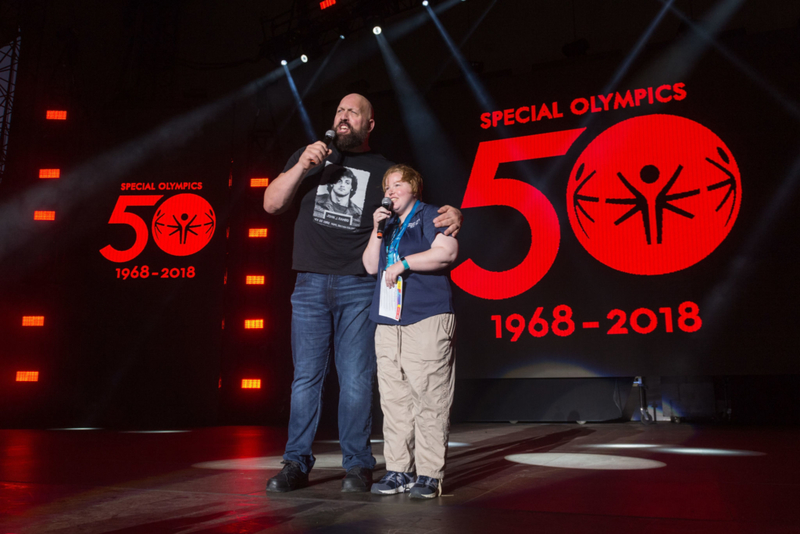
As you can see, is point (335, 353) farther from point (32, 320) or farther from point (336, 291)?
point (32, 320)

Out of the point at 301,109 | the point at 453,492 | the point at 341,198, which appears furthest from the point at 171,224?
the point at 453,492

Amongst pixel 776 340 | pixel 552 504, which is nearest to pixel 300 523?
pixel 552 504

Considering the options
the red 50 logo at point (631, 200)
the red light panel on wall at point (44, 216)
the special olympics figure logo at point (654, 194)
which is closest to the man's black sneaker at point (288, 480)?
the red 50 logo at point (631, 200)

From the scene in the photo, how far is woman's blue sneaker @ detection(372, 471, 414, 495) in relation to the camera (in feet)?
5.70

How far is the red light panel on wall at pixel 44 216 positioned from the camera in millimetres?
6258

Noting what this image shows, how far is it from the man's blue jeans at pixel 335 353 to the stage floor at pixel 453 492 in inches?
8.2

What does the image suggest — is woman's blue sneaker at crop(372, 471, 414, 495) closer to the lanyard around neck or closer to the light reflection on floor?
the lanyard around neck

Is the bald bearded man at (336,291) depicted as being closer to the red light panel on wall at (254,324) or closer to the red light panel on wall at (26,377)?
the red light panel on wall at (254,324)

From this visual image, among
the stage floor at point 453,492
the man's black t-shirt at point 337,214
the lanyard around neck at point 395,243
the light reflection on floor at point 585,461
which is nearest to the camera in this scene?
the stage floor at point 453,492

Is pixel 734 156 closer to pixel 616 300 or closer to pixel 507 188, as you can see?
pixel 616 300

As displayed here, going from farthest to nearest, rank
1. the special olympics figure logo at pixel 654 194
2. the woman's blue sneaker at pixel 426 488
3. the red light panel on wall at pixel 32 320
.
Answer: the red light panel on wall at pixel 32 320, the special olympics figure logo at pixel 654 194, the woman's blue sneaker at pixel 426 488

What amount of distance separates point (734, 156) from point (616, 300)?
4.99ft

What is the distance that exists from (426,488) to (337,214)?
0.99 meters

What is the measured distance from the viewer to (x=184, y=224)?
6469mm
